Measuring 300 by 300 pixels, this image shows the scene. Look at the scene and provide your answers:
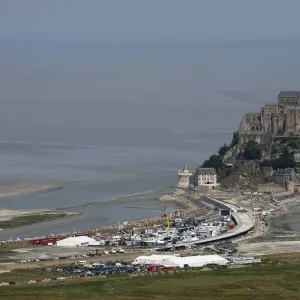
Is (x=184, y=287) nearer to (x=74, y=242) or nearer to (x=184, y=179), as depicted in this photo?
(x=74, y=242)

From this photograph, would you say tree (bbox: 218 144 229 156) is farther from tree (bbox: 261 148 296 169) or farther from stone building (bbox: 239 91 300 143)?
tree (bbox: 261 148 296 169)

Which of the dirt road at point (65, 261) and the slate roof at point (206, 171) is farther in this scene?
the slate roof at point (206, 171)

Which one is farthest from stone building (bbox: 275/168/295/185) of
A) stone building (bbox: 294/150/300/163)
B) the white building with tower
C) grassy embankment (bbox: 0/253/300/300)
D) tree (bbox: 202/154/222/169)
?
grassy embankment (bbox: 0/253/300/300)

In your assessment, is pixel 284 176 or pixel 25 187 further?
pixel 25 187

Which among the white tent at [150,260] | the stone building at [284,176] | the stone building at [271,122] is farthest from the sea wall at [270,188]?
the white tent at [150,260]

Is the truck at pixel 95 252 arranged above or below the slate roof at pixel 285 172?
below

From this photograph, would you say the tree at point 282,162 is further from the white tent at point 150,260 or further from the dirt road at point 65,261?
the white tent at point 150,260

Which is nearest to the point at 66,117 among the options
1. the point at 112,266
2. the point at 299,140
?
the point at 299,140

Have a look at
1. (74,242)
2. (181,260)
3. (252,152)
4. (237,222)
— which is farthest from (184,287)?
(252,152)

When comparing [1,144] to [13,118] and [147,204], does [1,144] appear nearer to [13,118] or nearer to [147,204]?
[13,118]
